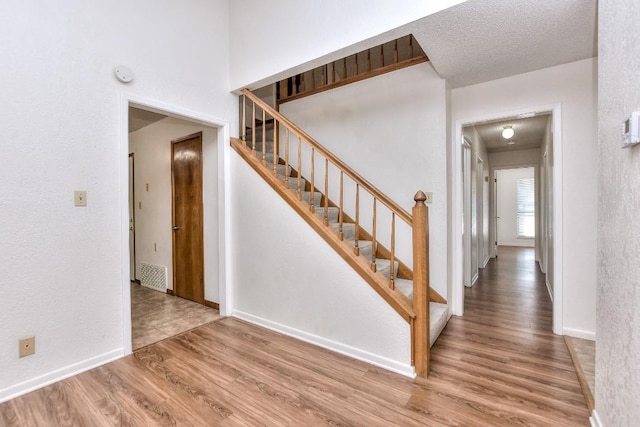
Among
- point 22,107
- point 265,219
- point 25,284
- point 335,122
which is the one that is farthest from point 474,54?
point 25,284

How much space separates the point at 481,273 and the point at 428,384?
3847 millimetres

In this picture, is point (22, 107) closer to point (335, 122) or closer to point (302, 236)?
point (302, 236)

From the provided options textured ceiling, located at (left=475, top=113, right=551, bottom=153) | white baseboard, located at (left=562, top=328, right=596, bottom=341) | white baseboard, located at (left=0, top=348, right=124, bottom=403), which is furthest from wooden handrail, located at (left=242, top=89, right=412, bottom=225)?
textured ceiling, located at (left=475, top=113, right=551, bottom=153)

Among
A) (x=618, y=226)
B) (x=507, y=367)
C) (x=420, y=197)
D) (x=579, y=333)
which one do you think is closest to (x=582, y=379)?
(x=507, y=367)

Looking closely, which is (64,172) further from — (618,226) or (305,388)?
(618,226)

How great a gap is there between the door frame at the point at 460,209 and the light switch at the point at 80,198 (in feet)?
10.3

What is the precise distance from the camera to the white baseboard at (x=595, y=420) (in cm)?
145

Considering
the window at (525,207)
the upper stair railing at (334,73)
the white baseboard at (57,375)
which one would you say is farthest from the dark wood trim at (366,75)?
the window at (525,207)

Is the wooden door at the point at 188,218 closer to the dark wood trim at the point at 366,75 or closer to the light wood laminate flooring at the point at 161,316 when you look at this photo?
→ the light wood laminate flooring at the point at 161,316

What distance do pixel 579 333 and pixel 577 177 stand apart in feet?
4.40

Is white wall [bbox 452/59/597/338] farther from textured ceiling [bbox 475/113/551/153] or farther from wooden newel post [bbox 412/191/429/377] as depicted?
wooden newel post [bbox 412/191/429/377]

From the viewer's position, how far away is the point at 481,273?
5148 millimetres

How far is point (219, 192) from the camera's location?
319 centimetres

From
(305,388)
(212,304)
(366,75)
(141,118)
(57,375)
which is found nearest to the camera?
(305,388)
